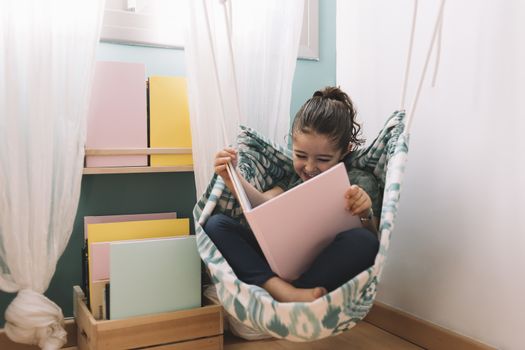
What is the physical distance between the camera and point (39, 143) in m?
1.17

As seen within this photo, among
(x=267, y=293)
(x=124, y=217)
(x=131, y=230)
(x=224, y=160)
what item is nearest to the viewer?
(x=267, y=293)

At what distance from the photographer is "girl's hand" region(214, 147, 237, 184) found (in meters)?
1.09

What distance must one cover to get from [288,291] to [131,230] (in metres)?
0.48

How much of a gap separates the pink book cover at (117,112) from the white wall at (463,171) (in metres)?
0.66

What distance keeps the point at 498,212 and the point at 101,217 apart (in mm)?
953

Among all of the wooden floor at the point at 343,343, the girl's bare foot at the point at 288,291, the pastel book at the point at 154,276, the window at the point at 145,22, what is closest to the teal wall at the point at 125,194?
the window at the point at 145,22

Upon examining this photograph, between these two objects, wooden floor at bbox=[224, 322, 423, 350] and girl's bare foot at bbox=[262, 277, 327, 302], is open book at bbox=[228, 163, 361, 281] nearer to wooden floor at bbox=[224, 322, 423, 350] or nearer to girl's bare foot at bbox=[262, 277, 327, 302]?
girl's bare foot at bbox=[262, 277, 327, 302]

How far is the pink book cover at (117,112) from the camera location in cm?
127

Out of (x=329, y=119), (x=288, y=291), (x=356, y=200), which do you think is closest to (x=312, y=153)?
(x=329, y=119)

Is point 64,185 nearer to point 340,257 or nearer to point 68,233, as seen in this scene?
point 68,233

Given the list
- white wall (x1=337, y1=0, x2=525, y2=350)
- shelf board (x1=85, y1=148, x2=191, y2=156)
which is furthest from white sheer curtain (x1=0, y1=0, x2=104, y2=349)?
white wall (x1=337, y1=0, x2=525, y2=350)

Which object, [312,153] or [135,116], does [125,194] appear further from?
[312,153]

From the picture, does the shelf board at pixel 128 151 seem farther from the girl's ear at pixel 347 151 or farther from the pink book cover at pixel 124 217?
the girl's ear at pixel 347 151

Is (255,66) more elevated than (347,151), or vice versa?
(255,66)
